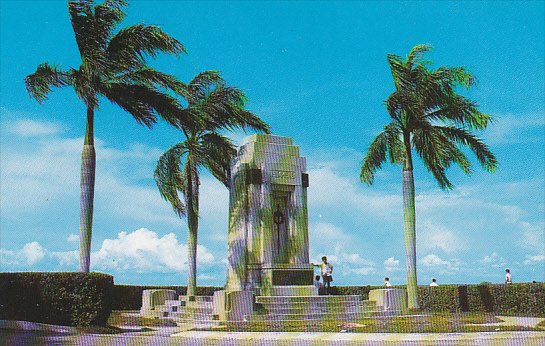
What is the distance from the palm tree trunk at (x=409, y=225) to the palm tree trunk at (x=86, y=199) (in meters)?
11.4

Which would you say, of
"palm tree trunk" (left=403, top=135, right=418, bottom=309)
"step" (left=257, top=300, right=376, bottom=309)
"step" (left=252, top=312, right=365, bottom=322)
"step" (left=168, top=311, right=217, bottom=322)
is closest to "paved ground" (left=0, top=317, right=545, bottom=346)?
"step" (left=168, top=311, right=217, bottom=322)

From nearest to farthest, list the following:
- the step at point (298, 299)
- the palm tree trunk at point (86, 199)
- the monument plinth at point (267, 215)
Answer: the palm tree trunk at point (86, 199) < the step at point (298, 299) < the monument plinth at point (267, 215)

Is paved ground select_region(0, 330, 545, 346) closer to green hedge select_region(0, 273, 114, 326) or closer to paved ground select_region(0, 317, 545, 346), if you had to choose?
paved ground select_region(0, 317, 545, 346)

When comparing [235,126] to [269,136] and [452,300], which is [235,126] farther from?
[452,300]

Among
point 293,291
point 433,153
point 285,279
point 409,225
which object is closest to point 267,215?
point 285,279

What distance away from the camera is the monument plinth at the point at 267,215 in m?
21.4

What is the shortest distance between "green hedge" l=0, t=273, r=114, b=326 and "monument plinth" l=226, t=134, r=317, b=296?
7.63m

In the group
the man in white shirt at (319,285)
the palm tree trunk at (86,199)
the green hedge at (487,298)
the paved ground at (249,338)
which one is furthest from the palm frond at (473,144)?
the palm tree trunk at (86,199)

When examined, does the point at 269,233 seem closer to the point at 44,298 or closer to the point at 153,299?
the point at 153,299

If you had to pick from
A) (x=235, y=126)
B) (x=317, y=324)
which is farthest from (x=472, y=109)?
(x=317, y=324)

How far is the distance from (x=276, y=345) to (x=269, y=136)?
11.7 meters

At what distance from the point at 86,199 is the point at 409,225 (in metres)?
11.6

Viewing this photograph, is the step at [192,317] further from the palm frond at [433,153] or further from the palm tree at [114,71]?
the palm frond at [433,153]

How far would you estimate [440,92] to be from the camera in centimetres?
2177
